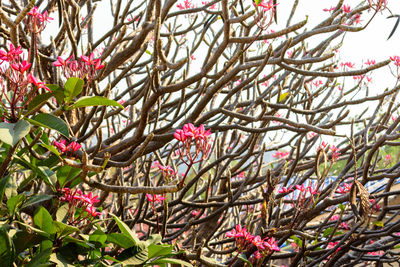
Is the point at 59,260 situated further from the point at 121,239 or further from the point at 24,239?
the point at 121,239

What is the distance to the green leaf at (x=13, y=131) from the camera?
0.94 metres

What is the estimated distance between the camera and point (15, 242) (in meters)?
1.19

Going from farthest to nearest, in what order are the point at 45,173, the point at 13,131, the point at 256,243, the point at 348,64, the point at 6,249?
the point at 348,64 → the point at 256,243 → the point at 45,173 → the point at 6,249 → the point at 13,131

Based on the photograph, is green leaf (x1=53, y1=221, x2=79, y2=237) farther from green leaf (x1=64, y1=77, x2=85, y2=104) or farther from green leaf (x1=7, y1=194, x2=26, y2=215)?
green leaf (x1=64, y1=77, x2=85, y2=104)

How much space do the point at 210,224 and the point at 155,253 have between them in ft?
3.83

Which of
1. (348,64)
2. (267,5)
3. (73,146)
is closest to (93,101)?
(73,146)

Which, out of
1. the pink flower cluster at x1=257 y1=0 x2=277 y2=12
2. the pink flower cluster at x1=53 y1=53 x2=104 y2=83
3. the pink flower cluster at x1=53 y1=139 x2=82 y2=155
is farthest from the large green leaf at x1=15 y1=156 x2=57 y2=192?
the pink flower cluster at x1=257 y1=0 x2=277 y2=12

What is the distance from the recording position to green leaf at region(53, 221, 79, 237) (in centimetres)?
113

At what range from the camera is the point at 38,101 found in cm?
116

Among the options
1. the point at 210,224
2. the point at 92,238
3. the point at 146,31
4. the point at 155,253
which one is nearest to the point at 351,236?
the point at 210,224

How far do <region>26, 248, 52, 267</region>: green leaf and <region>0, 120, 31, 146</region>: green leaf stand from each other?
1.17 feet

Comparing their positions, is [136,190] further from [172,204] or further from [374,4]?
[374,4]

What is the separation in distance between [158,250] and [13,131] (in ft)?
1.75

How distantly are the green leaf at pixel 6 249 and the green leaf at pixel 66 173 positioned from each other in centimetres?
24
